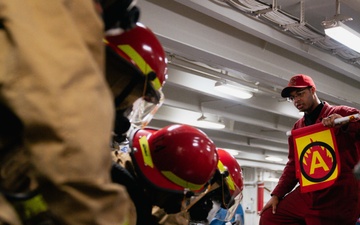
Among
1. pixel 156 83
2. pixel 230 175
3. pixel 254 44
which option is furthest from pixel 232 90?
pixel 156 83

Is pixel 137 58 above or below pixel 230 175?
above

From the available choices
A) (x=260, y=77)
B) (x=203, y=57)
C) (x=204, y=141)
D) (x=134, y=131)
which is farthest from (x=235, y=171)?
(x=260, y=77)

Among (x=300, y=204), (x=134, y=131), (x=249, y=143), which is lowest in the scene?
(x=249, y=143)

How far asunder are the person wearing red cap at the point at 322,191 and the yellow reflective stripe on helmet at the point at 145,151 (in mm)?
1799

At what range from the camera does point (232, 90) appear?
25.5 ft

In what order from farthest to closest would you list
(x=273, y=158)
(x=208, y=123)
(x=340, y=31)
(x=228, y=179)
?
(x=273, y=158)
(x=208, y=123)
(x=340, y=31)
(x=228, y=179)

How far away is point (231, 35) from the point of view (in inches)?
208

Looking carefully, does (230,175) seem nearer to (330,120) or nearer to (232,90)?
(330,120)

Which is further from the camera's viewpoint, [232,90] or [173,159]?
[232,90]

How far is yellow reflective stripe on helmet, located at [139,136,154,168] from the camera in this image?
233 centimetres

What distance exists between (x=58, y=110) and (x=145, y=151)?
147 centimetres

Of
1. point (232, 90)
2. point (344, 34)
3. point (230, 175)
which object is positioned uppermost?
point (344, 34)

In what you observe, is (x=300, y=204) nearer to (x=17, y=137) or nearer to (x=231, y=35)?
(x=231, y=35)

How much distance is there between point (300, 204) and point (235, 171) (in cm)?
99
